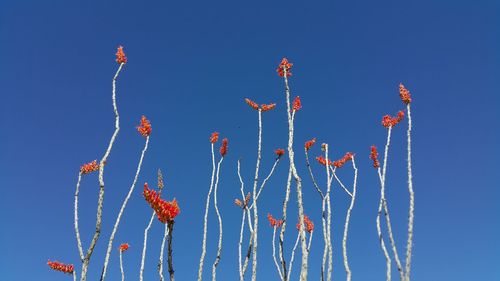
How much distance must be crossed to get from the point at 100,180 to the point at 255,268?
3341 mm

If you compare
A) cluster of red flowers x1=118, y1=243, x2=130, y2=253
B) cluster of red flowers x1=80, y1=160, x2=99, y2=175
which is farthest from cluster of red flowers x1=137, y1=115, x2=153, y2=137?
cluster of red flowers x1=118, y1=243, x2=130, y2=253

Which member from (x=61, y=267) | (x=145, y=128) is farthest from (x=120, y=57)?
(x=61, y=267)

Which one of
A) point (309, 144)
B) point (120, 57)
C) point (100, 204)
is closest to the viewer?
point (100, 204)

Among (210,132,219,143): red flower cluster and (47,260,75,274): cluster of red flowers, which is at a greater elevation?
(210,132,219,143): red flower cluster

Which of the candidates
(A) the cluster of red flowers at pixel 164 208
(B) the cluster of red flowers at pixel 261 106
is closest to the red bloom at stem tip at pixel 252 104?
(B) the cluster of red flowers at pixel 261 106

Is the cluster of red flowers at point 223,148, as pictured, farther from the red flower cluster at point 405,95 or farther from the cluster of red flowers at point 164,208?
the cluster of red flowers at point 164,208

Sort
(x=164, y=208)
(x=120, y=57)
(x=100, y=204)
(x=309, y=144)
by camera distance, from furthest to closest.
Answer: (x=309, y=144) < (x=120, y=57) < (x=100, y=204) < (x=164, y=208)

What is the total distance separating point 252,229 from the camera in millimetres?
8961

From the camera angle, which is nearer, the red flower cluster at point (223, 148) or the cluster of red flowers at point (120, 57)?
the cluster of red flowers at point (120, 57)

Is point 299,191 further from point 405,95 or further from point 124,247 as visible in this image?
point 124,247

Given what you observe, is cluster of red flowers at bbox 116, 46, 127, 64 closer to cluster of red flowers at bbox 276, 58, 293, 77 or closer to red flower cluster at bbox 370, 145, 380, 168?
cluster of red flowers at bbox 276, 58, 293, 77

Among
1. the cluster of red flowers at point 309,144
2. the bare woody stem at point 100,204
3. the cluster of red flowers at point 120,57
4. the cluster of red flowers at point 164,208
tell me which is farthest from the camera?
the cluster of red flowers at point 309,144

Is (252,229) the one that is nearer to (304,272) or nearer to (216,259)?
(216,259)

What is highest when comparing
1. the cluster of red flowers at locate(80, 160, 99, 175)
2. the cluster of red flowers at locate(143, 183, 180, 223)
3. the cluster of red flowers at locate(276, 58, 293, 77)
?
the cluster of red flowers at locate(276, 58, 293, 77)
